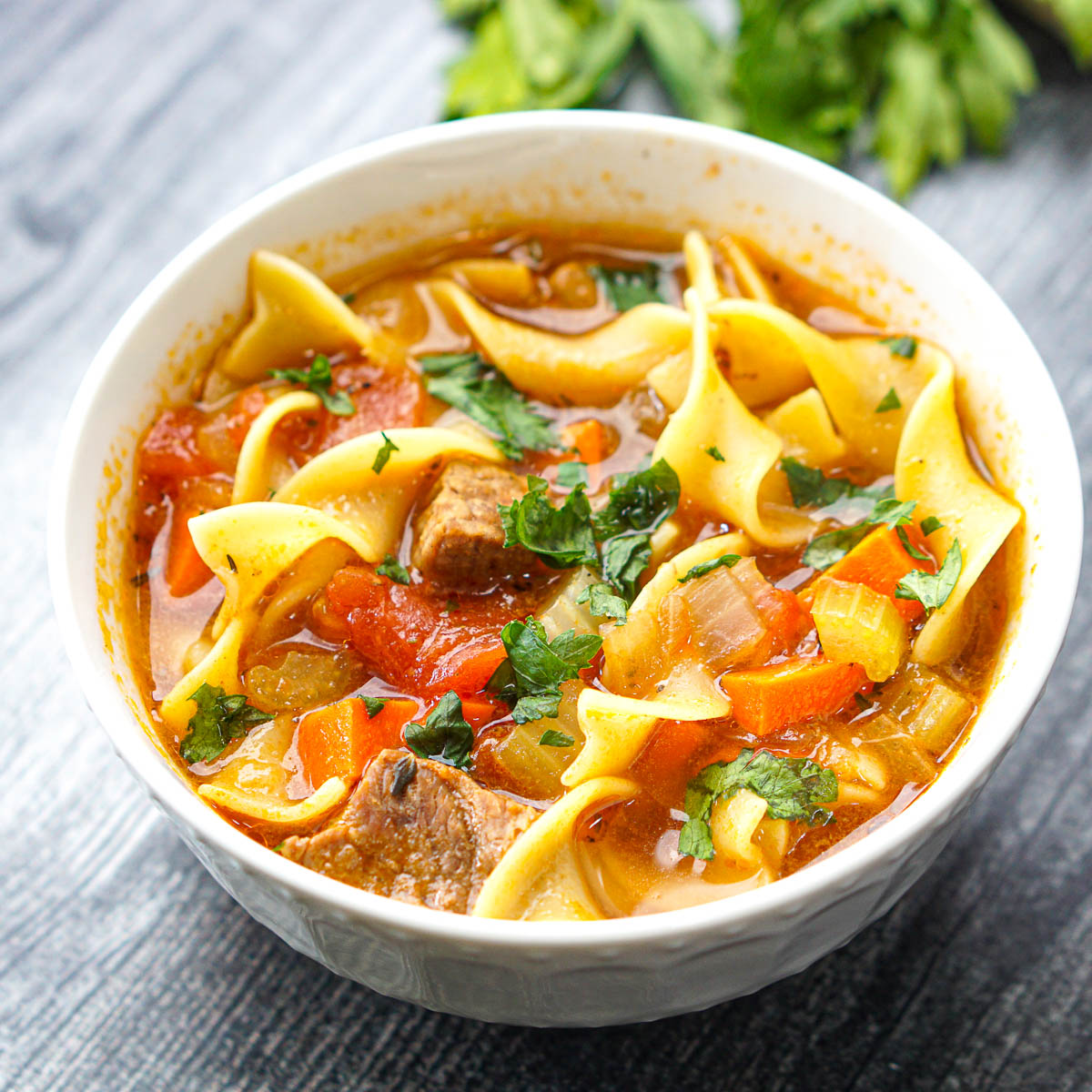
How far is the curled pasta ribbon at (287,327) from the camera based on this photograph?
4766 mm

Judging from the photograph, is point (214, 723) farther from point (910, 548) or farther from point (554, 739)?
point (910, 548)

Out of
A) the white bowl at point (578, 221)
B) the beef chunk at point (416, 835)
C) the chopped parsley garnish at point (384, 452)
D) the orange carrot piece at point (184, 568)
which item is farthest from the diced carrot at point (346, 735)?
the chopped parsley garnish at point (384, 452)

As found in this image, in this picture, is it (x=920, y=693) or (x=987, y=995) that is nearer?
(x=920, y=693)

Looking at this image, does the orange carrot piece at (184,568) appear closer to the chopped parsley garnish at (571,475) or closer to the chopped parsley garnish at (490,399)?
the chopped parsley garnish at (490,399)

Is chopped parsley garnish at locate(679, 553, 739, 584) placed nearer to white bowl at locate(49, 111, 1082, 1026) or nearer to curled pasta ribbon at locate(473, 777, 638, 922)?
curled pasta ribbon at locate(473, 777, 638, 922)

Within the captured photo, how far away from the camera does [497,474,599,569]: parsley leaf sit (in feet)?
14.0

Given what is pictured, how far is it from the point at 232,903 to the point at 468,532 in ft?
5.39

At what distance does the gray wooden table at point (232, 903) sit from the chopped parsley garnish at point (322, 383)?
143 centimetres

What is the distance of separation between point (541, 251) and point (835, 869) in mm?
2965

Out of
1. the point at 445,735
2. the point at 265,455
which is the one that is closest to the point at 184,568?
the point at 265,455

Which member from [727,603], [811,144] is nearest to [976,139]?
[811,144]

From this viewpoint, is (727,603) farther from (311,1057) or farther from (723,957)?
(311,1057)

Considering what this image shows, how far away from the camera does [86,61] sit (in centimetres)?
634

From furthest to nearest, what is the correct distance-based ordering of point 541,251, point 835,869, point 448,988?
point 541,251 → point 448,988 → point 835,869
